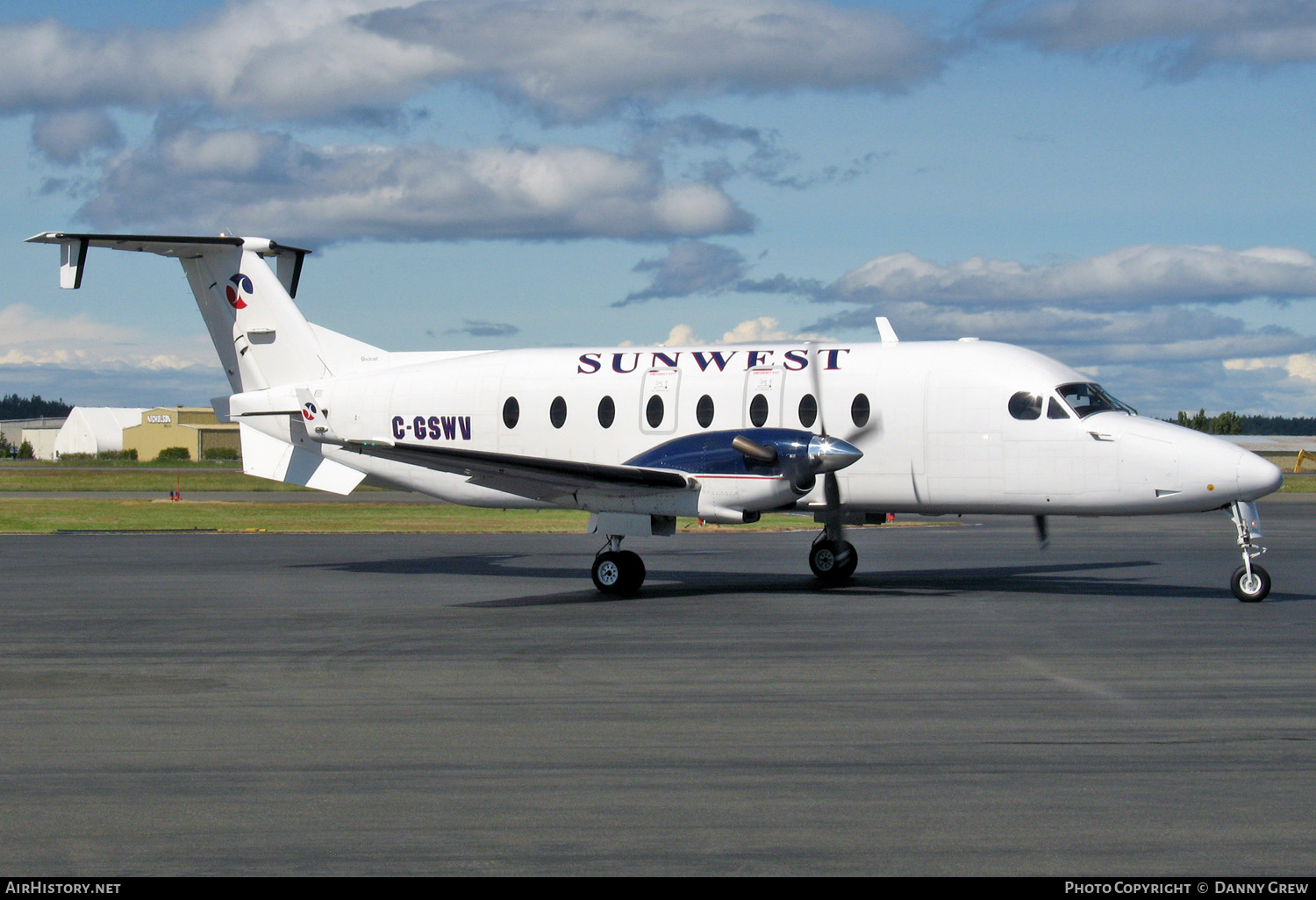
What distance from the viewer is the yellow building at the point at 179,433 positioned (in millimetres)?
119250

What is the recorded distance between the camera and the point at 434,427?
68.7 feet

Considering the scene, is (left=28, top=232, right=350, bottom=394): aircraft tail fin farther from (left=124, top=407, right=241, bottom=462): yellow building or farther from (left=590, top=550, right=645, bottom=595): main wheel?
(left=124, top=407, right=241, bottom=462): yellow building

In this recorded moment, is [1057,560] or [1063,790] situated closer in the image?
[1063,790]

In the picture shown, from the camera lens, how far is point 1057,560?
77.4 ft

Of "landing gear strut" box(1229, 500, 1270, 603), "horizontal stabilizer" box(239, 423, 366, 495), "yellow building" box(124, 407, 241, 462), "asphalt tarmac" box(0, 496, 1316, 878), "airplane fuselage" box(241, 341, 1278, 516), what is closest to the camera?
"asphalt tarmac" box(0, 496, 1316, 878)

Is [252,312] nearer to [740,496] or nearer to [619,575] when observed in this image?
[619,575]

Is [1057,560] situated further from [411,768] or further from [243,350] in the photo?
[411,768]

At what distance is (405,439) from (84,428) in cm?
12557

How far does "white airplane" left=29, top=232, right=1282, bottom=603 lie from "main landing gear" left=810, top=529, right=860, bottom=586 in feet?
0.10

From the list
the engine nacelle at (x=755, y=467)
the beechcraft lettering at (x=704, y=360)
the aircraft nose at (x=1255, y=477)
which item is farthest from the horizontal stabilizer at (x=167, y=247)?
the aircraft nose at (x=1255, y=477)

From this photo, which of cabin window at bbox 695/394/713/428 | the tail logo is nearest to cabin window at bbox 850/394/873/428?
cabin window at bbox 695/394/713/428

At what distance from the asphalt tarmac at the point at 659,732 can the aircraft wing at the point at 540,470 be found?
1.66 metres

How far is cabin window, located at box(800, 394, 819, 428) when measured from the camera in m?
18.2
